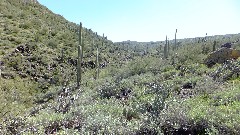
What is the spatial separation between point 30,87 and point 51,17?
2453 centimetres

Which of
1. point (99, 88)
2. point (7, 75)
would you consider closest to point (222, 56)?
point (99, 88)

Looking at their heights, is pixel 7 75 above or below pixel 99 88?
below

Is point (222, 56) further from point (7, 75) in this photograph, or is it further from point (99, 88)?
point (7, 75)

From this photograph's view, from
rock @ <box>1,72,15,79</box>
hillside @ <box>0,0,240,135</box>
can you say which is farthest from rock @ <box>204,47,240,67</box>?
rock @ <box>1,72,15,79</box>

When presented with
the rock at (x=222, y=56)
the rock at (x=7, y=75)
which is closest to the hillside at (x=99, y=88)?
the rock at (x=7, y=75)

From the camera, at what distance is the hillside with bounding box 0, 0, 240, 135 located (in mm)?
6500

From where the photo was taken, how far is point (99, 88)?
16.5 meters

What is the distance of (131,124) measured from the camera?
660 cm

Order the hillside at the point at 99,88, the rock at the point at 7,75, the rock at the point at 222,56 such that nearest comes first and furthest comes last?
the hillside at the point at 99,88 < the rock at the point at 222,56 < the rock at the point at 7,75

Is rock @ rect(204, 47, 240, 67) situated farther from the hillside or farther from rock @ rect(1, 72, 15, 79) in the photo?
rock @ rect(1, 72, 15, 79)

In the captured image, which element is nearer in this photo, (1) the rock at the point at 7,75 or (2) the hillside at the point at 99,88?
(2) the hillside at the point at 99,88

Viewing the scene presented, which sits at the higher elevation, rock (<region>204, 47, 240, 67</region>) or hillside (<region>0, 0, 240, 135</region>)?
rock (<region>204, 47, 240, 67</region>)

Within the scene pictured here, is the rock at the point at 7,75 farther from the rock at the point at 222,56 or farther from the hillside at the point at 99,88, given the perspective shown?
the rock at the point at 222,56

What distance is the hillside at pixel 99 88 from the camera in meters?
6.50
